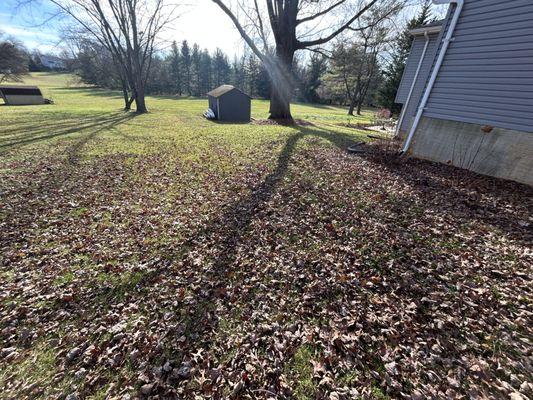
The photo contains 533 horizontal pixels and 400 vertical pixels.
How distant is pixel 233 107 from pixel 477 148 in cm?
1925

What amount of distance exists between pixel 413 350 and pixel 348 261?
5.02 ft

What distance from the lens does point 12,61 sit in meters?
37.5

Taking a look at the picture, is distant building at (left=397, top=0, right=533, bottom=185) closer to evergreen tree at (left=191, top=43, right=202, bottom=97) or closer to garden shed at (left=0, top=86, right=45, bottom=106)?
garden shed at (left=0, top=86, right=45, bottom=106)

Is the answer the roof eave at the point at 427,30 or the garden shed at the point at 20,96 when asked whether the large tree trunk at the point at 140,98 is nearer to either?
the garden shed at the point at 20,96

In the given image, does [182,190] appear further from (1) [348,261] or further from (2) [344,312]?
(2) [344,312]

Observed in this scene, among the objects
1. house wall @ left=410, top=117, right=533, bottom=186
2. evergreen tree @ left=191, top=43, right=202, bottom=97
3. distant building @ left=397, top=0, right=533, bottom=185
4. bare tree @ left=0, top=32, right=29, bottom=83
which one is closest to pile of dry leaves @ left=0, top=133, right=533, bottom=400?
house wall @ left=410, top=117, right=533, bottom=186

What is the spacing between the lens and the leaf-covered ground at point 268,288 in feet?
8.09

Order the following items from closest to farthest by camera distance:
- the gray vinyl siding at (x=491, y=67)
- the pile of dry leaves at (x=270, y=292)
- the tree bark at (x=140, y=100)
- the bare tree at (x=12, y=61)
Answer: the pile of dry leaves at (x=270, y=292)
the gray vinyl siding at (x=491, y=67)
the tree bark at (x=140, y=100)
the bare tree at (x=12, y=61)

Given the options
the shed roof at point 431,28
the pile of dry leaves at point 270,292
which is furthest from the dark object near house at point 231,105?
the pile of dry leaves at point 270,292

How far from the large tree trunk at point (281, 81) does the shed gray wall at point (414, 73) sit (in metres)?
7.26

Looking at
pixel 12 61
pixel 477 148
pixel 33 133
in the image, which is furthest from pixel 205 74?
pixel 477 148

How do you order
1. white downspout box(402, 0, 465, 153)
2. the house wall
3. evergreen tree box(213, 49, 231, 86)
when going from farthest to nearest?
evergreen tree box(213, 49, 231, 86)
white downspout box(402, 0, 465, 153)
the house wall

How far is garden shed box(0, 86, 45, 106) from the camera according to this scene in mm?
31969

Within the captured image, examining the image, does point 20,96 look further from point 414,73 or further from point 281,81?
point 414,73
